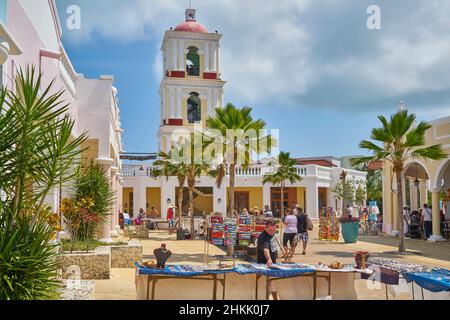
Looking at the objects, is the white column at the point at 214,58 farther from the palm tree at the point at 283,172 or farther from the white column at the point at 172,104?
the palm tree at the point at 283,172

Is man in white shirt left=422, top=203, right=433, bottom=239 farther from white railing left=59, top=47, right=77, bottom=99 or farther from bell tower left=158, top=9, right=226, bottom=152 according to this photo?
bell tower left=158, top=9, right=226, bottom=152

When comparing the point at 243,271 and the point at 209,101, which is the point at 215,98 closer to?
the point at 209,101

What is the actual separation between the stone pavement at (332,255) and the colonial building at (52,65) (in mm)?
2002

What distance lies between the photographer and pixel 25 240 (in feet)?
19.7

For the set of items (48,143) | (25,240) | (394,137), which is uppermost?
(394,137)

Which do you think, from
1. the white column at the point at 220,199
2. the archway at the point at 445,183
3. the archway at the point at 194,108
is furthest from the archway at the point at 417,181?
the archway at the point at 194,108

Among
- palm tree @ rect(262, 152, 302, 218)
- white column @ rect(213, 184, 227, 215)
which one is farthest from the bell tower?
palm tree @ rect(262, 152, 302, 218)

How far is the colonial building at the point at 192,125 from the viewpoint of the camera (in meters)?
38.9

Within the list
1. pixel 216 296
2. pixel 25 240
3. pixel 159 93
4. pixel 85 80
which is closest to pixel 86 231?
pixel 85 80

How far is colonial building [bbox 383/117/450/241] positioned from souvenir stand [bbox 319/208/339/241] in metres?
3.54

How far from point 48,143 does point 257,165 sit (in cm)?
3502

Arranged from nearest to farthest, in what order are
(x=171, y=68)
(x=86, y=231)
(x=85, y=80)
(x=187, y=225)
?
(x=86, y=231), (x=85, y=80), (x=187, y=225), (x=171, y=68)

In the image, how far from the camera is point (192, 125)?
40.9m
